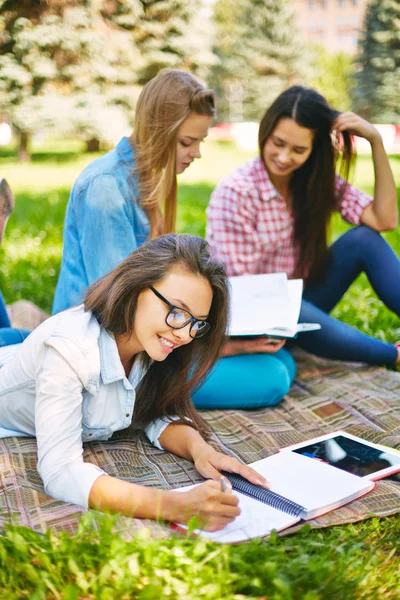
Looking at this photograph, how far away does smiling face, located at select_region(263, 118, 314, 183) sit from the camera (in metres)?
3.45

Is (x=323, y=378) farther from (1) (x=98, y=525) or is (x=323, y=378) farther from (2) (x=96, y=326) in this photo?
(1) (x=98, y=525)

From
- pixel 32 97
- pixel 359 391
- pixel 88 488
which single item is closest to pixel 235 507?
pixel 88 488

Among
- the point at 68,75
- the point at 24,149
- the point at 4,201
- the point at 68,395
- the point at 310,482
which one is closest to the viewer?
the point at 68,395

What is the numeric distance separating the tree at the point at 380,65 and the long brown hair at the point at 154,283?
15845mm

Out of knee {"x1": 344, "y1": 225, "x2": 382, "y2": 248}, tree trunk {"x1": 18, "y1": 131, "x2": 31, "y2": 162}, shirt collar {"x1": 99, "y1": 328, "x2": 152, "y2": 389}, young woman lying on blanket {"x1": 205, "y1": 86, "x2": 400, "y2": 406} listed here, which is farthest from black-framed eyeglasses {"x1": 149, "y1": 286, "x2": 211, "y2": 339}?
tree trunk {"x1": 18, "y1": 131, "x2": 31, "y2": 162}

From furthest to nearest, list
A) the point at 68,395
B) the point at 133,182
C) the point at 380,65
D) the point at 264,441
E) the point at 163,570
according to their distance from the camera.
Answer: the point at 380,65
the point at 133,182
the point at 264,441
the point at 68,395
the point at 163,570

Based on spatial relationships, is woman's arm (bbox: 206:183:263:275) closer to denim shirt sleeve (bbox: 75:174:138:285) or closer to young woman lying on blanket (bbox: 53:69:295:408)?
young woman lying on blanket (bbox: 53:69:295:408)

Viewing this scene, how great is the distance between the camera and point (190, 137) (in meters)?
3.10

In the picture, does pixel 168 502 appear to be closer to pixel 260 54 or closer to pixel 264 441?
pixel 264 441

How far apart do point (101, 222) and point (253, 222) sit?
95 cm

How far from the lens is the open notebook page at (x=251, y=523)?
1899 millimetres

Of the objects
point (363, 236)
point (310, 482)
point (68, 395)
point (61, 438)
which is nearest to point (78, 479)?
point (61, 438)

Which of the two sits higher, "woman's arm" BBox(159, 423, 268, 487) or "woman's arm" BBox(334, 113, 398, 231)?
"woman's arm" BBox(334, 113, 398, 231)

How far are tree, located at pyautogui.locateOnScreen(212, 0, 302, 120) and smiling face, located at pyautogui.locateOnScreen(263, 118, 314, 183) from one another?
906 inches
